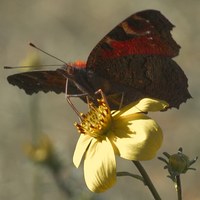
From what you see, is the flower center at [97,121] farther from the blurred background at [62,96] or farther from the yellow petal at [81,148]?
the blurred background at [62,96]

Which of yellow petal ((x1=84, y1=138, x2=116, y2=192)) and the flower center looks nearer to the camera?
yellow petal ((x1=84, y1=138, x2=116, y2=192))

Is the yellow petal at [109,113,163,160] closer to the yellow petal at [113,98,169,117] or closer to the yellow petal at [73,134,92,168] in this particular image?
the yellow petal at [113,98,169,117]

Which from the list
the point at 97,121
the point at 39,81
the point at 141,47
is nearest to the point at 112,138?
the point at 97,121

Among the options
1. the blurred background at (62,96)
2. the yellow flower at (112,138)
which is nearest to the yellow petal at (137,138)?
the yellow flower at (112,138)

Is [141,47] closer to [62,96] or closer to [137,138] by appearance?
[137,138]

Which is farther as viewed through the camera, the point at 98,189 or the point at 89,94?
the point at 89,94

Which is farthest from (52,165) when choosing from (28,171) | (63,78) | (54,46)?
(54,46)

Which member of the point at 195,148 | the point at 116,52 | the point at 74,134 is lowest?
the point at 74,134

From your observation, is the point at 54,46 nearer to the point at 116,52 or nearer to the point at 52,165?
the point at 52,165

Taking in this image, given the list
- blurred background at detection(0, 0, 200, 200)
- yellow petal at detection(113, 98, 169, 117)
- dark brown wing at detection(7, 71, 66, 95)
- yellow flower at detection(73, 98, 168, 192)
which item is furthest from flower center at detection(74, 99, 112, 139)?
blurred background at detection(0, 0, 200, 200)
